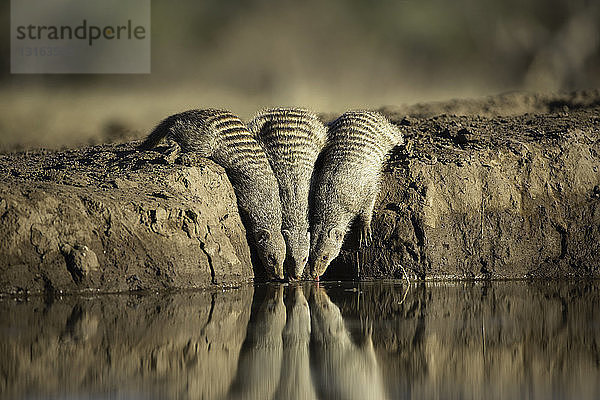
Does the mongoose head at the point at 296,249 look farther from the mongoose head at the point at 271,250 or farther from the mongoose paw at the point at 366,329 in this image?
the mongoose paw at the point at 366,329

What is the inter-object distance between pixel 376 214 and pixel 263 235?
1217mm

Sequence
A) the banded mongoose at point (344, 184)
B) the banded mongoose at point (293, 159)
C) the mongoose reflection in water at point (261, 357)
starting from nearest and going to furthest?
the mongoose reflection in water at point (261, 357), the banded mongoose at point (293, 159), the banded mongoose at point (344, 184)

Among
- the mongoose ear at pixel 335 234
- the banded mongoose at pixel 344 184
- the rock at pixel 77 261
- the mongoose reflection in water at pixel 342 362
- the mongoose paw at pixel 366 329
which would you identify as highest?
the banded mongoose at pixel 344 184

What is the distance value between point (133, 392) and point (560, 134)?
22.6ft

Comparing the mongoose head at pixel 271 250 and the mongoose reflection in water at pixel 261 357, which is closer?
the mongoose reflection in water at pixel 261 357

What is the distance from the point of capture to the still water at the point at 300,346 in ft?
13.3

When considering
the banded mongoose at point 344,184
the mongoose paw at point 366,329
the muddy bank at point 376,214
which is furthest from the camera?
the banded mongoose at point 344,184

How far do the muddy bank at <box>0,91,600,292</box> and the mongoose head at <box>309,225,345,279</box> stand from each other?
0.32m

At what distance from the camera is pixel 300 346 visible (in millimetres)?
5051

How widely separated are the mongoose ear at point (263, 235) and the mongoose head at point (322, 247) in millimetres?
465

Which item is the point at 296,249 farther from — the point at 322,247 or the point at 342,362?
the point at 342,362

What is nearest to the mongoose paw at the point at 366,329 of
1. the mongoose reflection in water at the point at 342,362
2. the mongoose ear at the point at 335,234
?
the mongoose reflection in water at the point at 342,362

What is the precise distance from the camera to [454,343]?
202 inches

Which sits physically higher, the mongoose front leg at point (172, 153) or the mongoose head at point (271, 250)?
the mongoose front leg at point (172, 153)
